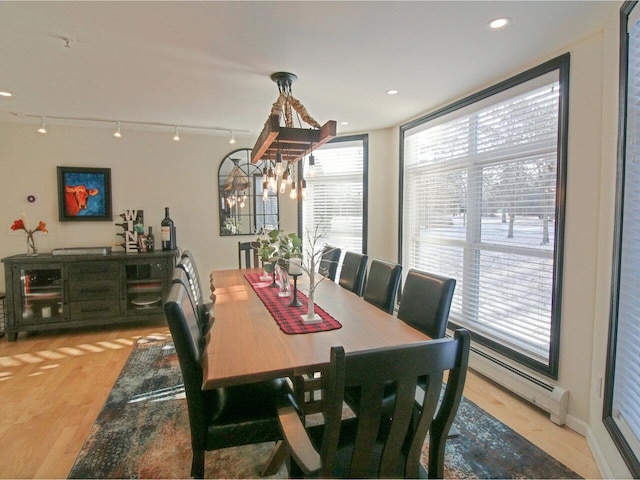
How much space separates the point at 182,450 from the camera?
2008 mm

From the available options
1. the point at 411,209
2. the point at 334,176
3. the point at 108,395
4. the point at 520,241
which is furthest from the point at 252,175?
the point at 520,241

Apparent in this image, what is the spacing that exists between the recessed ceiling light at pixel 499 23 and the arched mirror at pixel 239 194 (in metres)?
3.34

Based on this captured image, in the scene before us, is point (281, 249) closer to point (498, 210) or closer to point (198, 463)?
point (198, 463)

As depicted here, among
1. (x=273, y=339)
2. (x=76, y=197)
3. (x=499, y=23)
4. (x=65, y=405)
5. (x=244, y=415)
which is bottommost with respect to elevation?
(x=65, y=405)

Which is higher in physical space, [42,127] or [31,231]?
[42,127]

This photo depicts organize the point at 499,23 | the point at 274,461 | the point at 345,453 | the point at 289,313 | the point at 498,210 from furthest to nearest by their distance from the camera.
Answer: the point at 498,210 → the point at 289,313 → the point at 499,23 → the point at 274,461 → the point at 345,453

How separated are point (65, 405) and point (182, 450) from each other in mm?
1185

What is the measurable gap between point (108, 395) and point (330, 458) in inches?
94.0

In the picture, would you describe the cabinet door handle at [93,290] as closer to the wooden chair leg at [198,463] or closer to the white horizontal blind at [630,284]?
the wooden chair leg at [198,463]

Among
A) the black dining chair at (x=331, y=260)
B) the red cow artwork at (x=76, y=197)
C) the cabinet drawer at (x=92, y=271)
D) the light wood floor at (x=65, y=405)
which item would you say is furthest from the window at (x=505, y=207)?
the red cow artwork at (x=76, y=197)

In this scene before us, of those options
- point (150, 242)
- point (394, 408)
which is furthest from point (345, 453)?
point (150, 242)

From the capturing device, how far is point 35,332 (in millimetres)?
3986

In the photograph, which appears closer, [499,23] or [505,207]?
[499,23]

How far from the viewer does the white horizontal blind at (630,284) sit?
164cm
